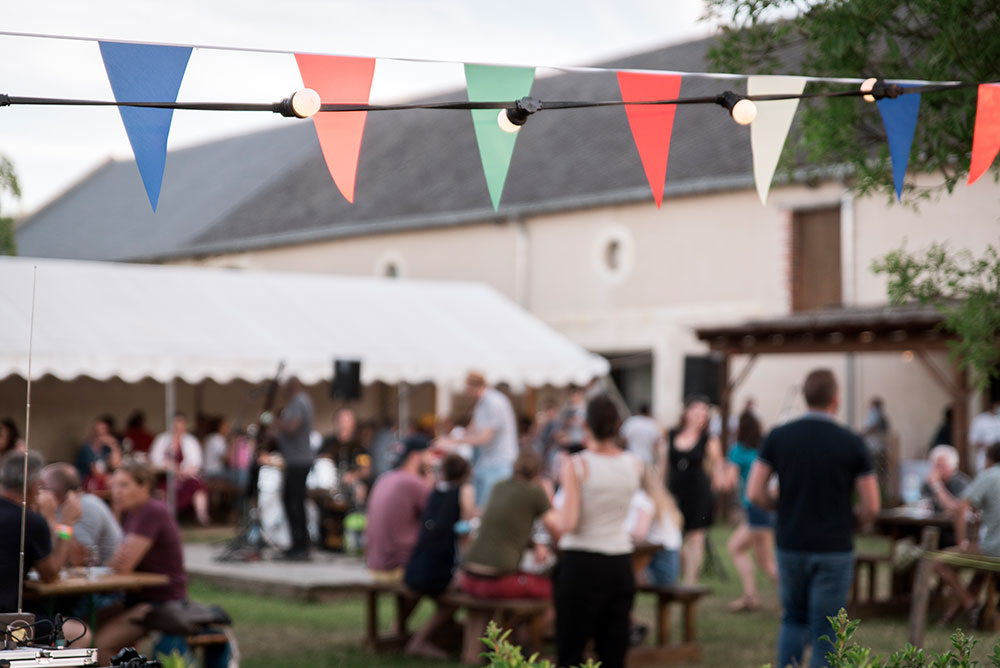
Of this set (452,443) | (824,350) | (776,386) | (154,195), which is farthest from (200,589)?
(776,386)

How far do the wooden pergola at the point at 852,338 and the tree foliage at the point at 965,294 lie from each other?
9119 millimetres

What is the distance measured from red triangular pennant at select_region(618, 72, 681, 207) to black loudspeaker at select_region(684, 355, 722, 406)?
1336 centimetres

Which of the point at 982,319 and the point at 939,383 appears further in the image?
the point at 939,383

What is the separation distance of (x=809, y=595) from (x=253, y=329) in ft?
31.7

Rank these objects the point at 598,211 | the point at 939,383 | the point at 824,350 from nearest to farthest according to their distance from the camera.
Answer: the point at 824,350, the point at 939,383, the point at 598,211

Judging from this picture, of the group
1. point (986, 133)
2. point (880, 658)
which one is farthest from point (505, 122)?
point (880, 658)

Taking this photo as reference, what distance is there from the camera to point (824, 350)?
15.6 m

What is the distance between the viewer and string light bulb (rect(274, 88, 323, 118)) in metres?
3.47

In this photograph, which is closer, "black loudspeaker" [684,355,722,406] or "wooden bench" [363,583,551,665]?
"wooden bench" [363,583,551,665]

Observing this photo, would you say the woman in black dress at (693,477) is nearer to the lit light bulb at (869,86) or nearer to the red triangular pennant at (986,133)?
the red triangular pennant at (986,133)

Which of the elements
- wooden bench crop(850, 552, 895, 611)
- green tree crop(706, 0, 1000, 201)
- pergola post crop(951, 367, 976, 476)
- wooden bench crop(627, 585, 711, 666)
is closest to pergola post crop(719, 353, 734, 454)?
pergola post crop(951, 367, 976, 476)

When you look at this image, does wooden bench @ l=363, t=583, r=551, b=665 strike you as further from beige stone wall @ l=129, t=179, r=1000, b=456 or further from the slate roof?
the slate roof

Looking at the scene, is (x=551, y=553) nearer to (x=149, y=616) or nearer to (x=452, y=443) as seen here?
(x=149, y=616)

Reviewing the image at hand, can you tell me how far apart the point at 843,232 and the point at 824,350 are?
2797 millimetres
